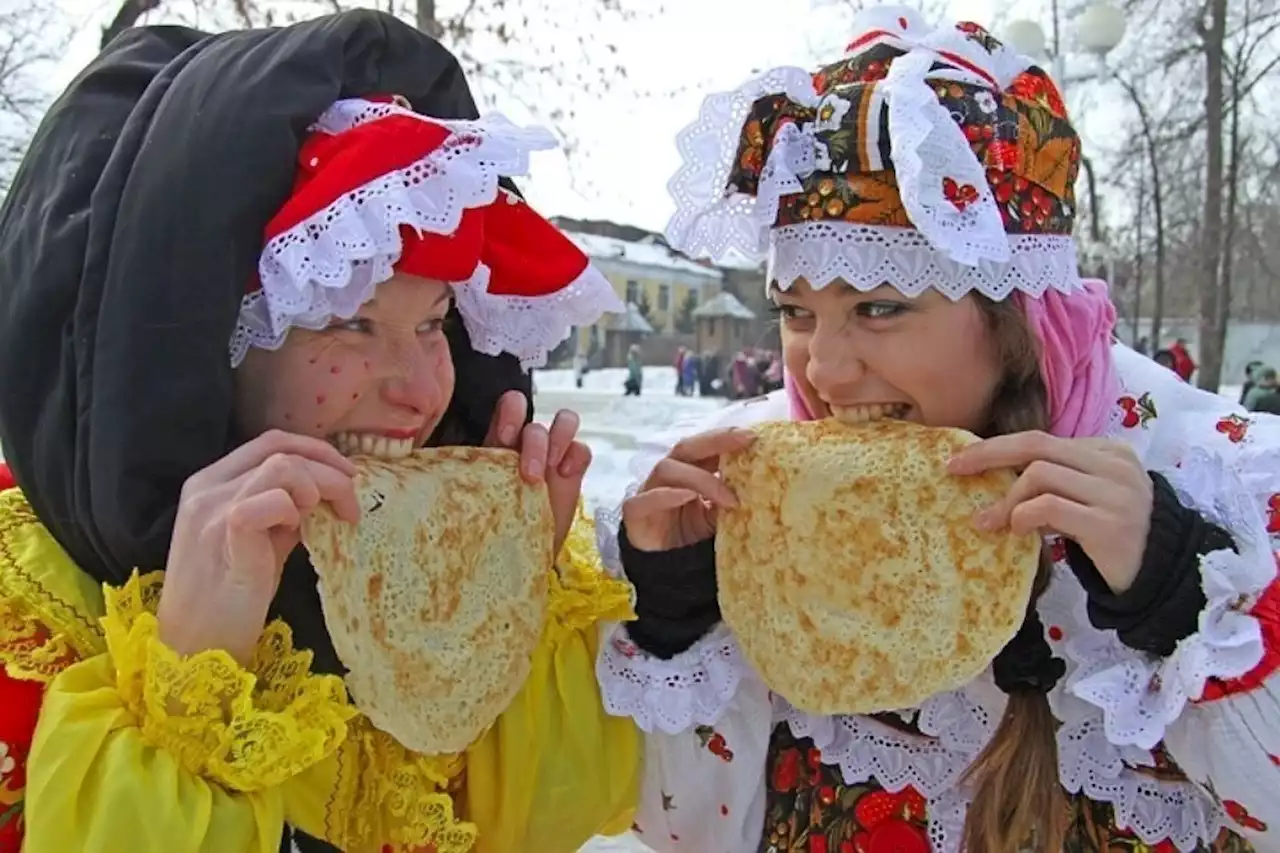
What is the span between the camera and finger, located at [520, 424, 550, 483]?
1.79 metres

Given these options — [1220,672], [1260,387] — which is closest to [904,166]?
[1220,672]

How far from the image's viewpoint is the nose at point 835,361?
1.74 metres

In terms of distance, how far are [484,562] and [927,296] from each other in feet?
2.54

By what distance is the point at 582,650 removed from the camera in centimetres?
191

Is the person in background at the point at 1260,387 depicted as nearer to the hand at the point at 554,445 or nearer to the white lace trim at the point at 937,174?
the white lace trim at the point at 937,174

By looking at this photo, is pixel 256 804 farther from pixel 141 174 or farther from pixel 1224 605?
pixel 1224 605

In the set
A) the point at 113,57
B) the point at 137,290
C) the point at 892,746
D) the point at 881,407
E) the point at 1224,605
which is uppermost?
the point at 113,57

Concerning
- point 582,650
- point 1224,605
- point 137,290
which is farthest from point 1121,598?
point 137,290

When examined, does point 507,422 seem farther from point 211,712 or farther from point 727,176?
point 211,712

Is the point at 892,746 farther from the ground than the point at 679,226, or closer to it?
closer to it

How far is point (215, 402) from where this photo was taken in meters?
1.45

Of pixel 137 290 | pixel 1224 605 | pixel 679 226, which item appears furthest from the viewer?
pixel 679 226

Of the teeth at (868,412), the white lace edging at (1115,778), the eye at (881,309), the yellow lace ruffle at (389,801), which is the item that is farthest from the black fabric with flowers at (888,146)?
the yellow lace ruffle at (389,801)

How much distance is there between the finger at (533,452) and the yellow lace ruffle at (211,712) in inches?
19.1
